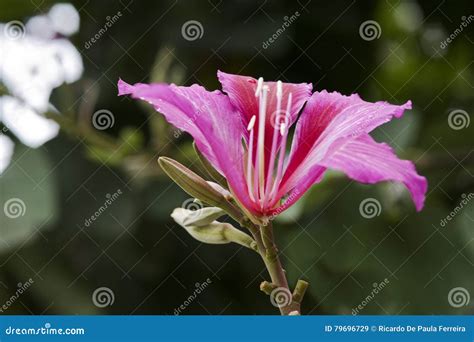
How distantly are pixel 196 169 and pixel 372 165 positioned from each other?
0.93m

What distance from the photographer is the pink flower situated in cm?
68

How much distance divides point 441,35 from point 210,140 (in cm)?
114

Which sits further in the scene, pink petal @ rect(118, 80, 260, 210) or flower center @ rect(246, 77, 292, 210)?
flower center @ rect(246, 77, 292, 210)

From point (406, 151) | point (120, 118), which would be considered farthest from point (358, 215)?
point (120, 118)

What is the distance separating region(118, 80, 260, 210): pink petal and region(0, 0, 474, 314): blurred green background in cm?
62

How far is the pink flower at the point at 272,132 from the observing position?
680mm

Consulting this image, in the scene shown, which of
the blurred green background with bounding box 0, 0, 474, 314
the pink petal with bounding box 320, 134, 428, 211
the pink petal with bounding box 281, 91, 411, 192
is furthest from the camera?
the blurred green background with bounding box 0, 0, 474, 314

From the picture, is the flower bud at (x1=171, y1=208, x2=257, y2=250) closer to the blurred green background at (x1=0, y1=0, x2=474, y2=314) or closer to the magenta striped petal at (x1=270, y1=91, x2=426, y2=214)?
the magenta striped petal at (x1=270, y1=91, x2=426, y2=214)

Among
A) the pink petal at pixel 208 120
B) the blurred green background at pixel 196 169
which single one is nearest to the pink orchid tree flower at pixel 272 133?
the pink petal at pixel 208 120

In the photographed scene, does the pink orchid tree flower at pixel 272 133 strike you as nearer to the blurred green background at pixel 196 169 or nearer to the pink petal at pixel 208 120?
the pink petal at pixel 208 120

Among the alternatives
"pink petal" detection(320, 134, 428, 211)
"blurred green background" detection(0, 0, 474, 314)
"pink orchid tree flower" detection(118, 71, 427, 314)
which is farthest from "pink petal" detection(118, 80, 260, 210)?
"blurred green background" detection(0, 0, 474, 314)

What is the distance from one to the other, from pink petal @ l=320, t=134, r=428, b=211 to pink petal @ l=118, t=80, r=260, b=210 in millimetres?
136

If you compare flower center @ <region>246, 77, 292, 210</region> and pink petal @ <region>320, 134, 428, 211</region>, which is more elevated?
pink petal @ <region>320, 134, 428, 211</region>

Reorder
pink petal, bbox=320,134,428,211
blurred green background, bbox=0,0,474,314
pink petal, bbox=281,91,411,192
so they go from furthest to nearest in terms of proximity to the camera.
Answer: blurred green background, bbox=0,0,474,314, pink petal, bbox=281,91,411,192, pink petal, bbox=320,134,428,211
